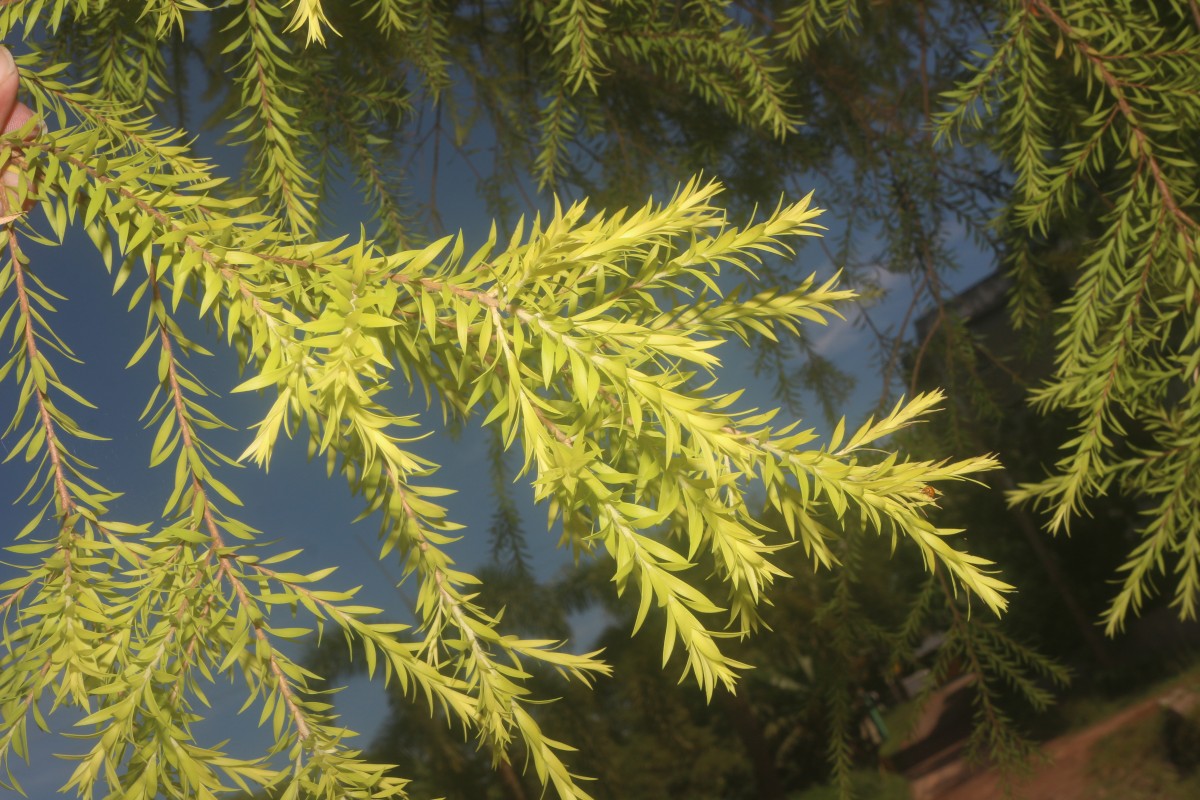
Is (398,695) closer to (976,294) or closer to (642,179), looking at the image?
(642,179)

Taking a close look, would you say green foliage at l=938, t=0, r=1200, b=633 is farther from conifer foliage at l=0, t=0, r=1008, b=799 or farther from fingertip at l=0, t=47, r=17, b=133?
fingertip at l=0, t=47, r=17, b=133

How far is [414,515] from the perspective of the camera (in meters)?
0.23

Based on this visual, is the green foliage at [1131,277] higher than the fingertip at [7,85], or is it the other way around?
the fingertip at [7,85]

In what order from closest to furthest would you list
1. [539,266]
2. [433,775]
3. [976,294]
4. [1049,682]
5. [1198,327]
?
[539,266] < [1198,327] < [433,775] < [976,294] < [1049,682]

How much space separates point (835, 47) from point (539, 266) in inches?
32.8

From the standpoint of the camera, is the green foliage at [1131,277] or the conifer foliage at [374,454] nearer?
the conifer foliage at [374,454]

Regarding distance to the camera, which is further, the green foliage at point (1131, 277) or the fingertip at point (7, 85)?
the green foliage at point (1131, 277)

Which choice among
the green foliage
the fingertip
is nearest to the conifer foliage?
the fingertip

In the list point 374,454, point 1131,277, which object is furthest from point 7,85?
point 1131,277

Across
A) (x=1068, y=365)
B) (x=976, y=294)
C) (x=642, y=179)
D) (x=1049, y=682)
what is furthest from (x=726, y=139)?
(x=1049, y=682)

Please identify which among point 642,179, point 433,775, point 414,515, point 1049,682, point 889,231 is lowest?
point 1049,682

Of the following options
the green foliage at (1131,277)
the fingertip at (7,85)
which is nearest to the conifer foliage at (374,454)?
the fingertip at (7,85)

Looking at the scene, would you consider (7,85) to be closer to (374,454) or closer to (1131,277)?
(374,454)

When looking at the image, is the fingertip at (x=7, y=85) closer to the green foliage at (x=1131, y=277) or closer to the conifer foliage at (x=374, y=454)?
the conifer foliage at (x=374, y=454)
